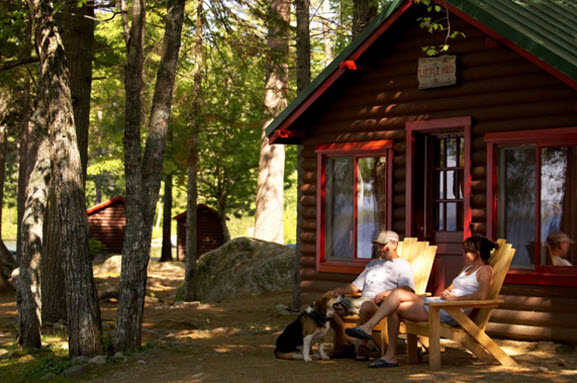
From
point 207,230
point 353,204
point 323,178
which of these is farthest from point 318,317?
point 207,230

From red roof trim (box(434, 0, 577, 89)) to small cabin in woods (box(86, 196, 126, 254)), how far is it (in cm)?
2964

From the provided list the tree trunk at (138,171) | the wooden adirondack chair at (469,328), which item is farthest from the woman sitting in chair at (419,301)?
the tree trunk at (138,171)

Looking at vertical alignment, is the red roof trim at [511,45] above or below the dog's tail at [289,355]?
above

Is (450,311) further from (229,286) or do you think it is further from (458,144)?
(229,286)

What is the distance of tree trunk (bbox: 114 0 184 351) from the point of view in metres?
9.62

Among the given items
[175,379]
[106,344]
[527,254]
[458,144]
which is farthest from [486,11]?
[106,344]

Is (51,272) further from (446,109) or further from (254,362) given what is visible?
(446,109)

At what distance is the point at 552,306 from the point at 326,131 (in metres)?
4.22

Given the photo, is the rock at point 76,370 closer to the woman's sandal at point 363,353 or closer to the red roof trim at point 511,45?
the woman's sandal at point 363,353

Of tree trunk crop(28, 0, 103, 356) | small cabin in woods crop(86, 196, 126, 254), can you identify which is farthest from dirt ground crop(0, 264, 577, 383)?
small cabin in woods crop(86, 196, 126, 254)

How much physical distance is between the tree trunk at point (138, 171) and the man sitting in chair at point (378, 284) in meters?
2.49

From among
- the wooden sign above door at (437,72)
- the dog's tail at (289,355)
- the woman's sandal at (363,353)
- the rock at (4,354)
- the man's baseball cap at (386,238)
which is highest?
the wooden sign above door at (437,72)

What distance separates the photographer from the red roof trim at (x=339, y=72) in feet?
34.4

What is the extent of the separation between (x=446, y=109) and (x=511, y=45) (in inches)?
53.9
